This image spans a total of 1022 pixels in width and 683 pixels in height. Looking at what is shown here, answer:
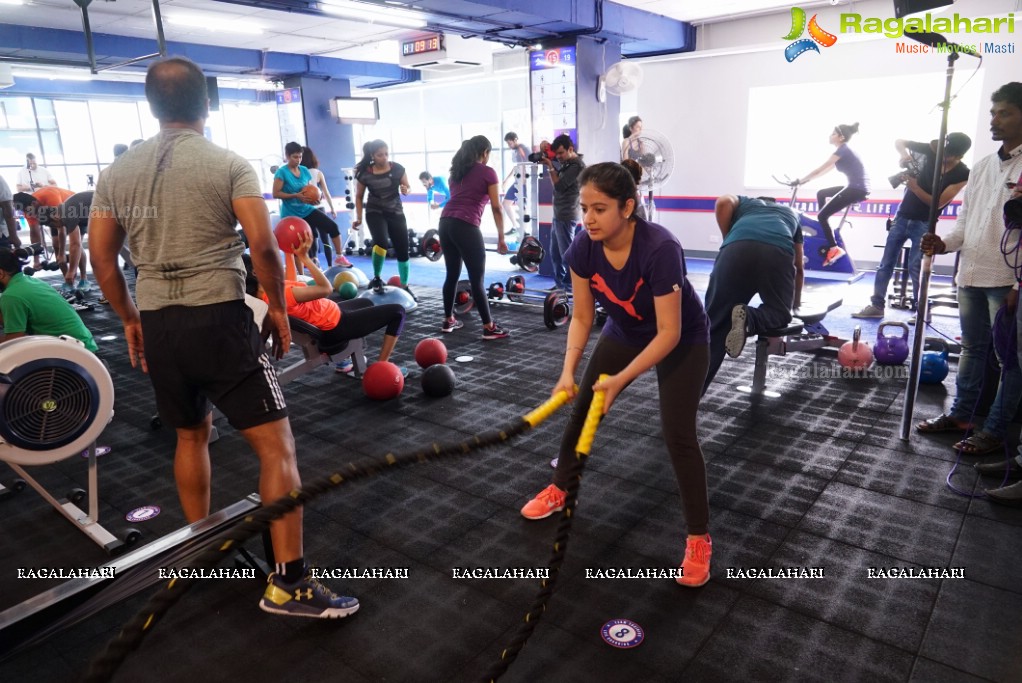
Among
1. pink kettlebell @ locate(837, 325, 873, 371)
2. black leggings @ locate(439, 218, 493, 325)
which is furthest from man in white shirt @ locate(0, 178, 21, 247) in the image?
pink kettlebell @ locate(837, 325, 873, 371)

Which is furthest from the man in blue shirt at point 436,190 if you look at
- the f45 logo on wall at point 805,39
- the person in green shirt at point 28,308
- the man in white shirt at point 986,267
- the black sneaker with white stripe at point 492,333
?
the man in white shirt at point 986,267

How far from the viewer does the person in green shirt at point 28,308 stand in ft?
8.63

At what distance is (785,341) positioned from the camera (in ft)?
12.7

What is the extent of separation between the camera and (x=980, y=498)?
2596mm

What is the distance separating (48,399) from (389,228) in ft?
13.8

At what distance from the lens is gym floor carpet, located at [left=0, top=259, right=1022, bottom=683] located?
183 centimetres

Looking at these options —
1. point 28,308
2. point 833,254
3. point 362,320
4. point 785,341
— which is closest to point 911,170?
point 833,254

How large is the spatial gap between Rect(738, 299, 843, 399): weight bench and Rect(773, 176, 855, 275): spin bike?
3.31m

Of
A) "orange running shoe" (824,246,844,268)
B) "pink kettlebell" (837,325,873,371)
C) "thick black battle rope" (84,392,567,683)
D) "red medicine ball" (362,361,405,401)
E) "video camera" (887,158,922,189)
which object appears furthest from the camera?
"orange running shoe" (824,246,844,268)

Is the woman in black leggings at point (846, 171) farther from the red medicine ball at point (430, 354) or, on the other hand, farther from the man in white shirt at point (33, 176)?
the man in white shirt at point (33, 176)

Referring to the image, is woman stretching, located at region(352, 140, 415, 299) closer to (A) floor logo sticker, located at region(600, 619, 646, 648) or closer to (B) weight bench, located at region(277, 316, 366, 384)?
(B) weight bench, located at region(277, 316, 366, 384)

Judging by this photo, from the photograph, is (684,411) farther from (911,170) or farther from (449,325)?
(911,170)

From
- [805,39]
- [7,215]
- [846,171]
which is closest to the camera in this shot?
[7,215]

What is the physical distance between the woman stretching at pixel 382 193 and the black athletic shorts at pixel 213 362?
4304 millimetres
